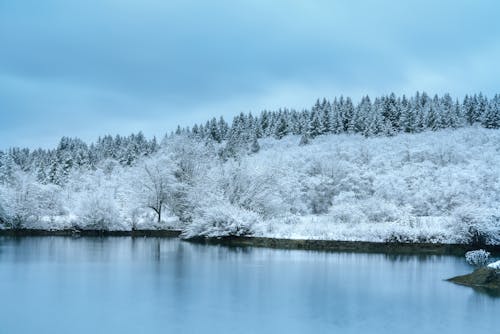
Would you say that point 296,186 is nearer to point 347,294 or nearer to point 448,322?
point 347,294

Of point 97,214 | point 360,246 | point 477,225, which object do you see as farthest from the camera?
point 97,214

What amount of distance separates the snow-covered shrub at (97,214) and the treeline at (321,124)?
25.4 m

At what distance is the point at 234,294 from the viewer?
17.5 m

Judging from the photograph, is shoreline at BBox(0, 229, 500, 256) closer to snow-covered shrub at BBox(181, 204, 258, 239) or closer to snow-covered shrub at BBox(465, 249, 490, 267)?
snow-covered shrub at BBox(181, 204, 258, 239)

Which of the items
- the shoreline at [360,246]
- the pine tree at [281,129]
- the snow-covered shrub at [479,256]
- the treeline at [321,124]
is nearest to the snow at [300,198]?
the shoreline at [360,246]

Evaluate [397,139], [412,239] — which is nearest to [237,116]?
[397,139]

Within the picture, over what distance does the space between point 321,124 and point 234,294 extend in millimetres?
69846

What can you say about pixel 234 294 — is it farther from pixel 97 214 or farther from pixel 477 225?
pixel 97 214

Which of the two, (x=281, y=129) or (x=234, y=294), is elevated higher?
(x=281, y=129)

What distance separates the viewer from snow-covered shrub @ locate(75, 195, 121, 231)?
41.6 m

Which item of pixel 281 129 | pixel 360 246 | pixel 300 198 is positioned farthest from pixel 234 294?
pixel 281 129

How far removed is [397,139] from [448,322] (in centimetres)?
5542

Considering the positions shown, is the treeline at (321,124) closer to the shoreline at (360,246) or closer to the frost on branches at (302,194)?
the frost on branches at (302,194)

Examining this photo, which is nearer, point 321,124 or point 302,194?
point 302,194
